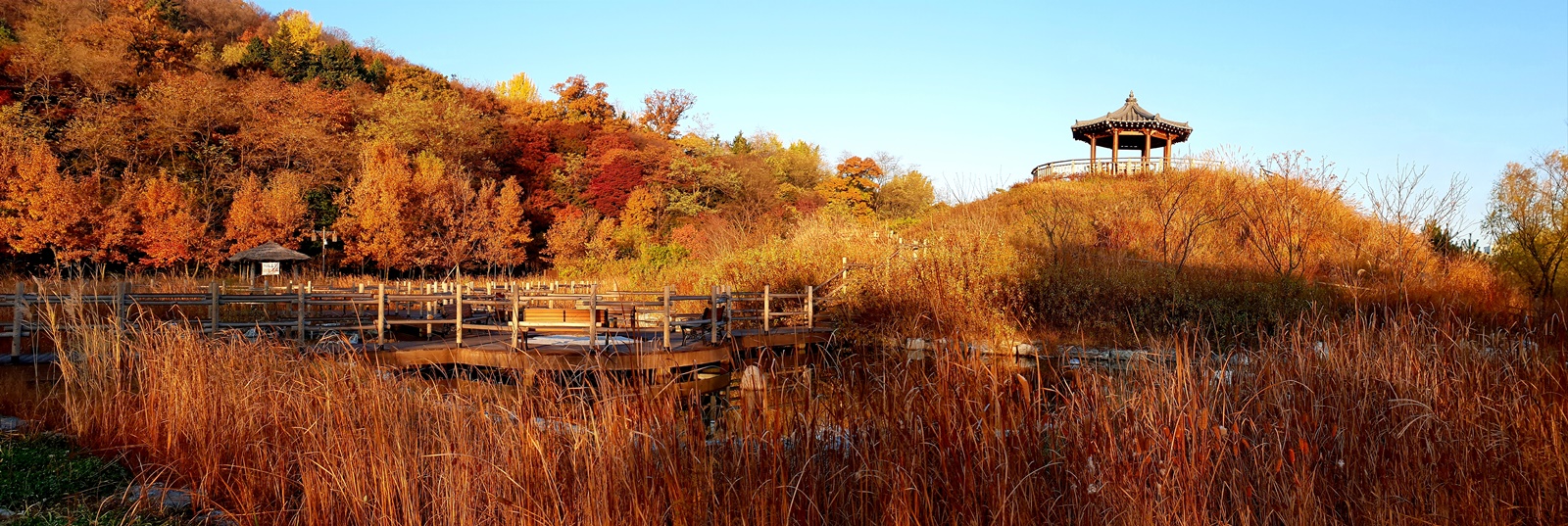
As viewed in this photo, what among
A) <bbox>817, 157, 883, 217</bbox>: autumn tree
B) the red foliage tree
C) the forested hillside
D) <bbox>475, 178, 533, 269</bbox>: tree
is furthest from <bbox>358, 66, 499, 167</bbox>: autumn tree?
<bbox>817, 157, 883, 217</bbox>: autumn tree

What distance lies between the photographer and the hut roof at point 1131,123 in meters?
27.2

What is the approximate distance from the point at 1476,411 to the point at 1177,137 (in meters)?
27.3

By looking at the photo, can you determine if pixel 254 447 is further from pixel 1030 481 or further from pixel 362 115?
pixel 362 115

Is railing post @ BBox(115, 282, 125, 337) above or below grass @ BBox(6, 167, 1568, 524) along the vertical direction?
above

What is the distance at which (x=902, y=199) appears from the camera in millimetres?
33688

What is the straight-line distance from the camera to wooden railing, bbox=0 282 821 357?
7984mm

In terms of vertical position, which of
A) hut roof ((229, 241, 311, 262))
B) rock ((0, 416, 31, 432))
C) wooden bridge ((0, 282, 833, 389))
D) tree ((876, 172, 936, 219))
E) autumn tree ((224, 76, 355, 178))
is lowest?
rock ((0, 416, 31, 432))

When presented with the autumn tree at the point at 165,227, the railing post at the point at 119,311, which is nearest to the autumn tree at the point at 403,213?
the autumn tree at the point at 165,227

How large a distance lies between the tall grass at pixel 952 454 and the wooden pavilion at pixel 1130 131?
24.6 m

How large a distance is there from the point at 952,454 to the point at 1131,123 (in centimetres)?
2697

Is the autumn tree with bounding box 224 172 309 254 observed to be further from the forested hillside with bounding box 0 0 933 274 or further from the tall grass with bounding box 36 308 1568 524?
the tall grass with bounding box 36 308 1568 524

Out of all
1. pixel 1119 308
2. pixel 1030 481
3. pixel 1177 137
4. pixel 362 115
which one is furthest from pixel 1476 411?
pixel 362 115

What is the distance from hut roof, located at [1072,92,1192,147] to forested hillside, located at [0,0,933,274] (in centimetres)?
731

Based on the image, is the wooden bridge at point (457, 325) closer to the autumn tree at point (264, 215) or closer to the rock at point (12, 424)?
the rock at point (12, 424)
